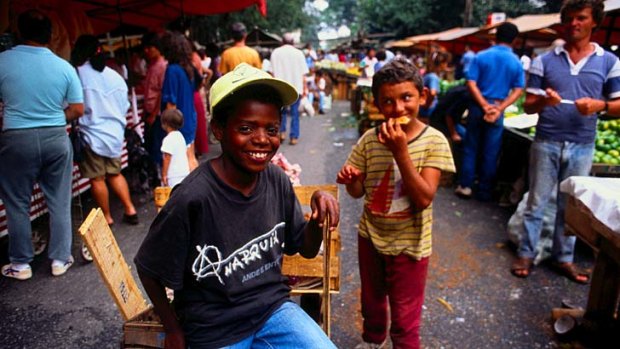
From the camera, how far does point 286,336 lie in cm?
169

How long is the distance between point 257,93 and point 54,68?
2.58 meters

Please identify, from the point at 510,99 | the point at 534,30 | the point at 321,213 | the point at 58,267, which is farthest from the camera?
the point at 534,30

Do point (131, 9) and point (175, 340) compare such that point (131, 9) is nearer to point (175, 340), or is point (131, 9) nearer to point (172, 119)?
point (172, 119)

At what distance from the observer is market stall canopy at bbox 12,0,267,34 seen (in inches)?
231

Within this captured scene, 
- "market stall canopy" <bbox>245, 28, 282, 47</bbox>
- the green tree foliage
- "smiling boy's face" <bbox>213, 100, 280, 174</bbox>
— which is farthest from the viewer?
the green tree foliage

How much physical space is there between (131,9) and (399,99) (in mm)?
7264

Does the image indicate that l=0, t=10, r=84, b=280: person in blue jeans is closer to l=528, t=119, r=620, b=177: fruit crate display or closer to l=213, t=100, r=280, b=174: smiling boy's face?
l=213, t=100, r=280, b=174: smiling boy's face

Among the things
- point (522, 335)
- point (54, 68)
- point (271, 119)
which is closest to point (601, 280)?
point (522, 335)

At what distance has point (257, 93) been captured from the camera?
163cm

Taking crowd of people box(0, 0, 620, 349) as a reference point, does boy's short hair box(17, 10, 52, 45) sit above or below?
above

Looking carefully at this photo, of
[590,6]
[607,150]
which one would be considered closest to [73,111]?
[590,6]

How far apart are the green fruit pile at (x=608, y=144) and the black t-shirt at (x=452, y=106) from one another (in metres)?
1.63

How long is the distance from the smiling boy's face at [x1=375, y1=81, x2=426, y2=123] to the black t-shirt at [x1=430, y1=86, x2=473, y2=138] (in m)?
4.05

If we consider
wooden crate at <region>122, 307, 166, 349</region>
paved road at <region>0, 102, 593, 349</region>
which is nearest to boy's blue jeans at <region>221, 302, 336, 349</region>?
wooden crate at <region>122, 307, 166, 349</region>
